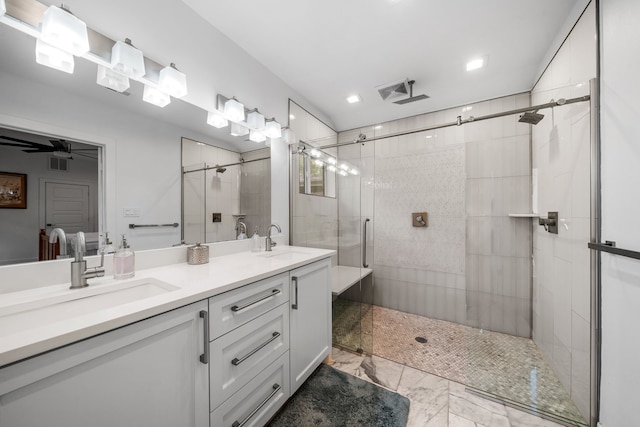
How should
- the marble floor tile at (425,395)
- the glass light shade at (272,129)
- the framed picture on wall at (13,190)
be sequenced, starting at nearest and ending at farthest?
1. the framed picture on wall at (13,190)
2. the marble floor tile at (425,395)
3. the glass light shade at (272,129)

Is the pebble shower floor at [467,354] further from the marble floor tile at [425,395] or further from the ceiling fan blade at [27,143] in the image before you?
the ceiling fan blade at [27,143]

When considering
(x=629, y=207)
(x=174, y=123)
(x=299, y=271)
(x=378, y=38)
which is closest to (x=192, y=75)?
(x=174, y=123)

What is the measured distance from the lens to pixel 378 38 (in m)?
1.69

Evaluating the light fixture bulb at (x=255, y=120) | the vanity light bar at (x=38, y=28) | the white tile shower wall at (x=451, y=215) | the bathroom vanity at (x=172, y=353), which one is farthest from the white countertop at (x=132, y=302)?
the white tile shower wall at (x=451, y=215)

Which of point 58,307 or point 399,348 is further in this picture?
point 399,348

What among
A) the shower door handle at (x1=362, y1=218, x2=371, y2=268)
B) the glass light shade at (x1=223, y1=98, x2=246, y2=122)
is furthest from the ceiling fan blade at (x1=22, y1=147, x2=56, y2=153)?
the shower door handle at (x1=362, y1=218, x2=371, y2=268)

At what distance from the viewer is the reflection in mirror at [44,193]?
89 cm

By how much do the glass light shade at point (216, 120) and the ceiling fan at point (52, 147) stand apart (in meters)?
0.68

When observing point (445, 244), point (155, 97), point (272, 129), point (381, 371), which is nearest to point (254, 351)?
point (381, 371)

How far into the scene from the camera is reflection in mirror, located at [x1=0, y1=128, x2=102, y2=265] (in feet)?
2.92

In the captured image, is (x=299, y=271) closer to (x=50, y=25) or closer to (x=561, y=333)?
(x=50, y=25)

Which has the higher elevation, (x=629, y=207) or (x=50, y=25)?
(x=50, y=25)

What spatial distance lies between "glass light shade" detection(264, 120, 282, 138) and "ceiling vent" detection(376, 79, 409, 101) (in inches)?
41.4

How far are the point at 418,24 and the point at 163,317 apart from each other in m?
2.16
